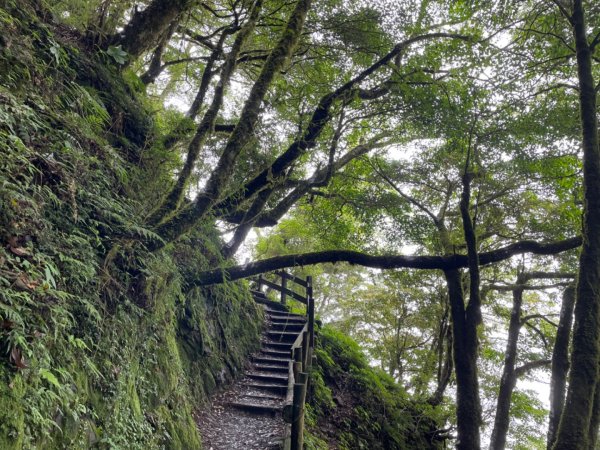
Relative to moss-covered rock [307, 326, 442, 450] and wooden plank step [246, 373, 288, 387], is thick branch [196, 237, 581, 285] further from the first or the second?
moss-covered rock [307, 326, 442, 450]

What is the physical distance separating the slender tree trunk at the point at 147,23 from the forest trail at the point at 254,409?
240 inches

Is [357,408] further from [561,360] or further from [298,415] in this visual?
[298,415]

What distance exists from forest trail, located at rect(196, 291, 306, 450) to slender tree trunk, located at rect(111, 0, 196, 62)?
6.09 meters

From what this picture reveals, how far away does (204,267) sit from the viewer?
6551 mm

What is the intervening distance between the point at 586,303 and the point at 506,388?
6.53 m

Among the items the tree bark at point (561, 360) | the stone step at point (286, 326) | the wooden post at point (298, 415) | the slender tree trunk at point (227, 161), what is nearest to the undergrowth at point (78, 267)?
the slender tree trunk at point (227, 161)

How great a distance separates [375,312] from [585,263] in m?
12.3

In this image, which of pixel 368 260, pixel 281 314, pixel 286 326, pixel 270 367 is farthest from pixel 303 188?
pixel 281 314

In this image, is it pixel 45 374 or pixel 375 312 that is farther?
pixel 375 312

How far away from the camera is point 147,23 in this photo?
5703 millimetres

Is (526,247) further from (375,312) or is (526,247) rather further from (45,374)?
A: (375,312)

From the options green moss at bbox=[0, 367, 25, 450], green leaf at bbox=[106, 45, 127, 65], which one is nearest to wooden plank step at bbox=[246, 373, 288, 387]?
green moss at bbox=[0, 367, 25, 450]

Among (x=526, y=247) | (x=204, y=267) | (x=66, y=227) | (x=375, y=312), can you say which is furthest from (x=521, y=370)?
(x=66, y=227)

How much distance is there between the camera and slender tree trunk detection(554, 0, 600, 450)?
13.1 feet
